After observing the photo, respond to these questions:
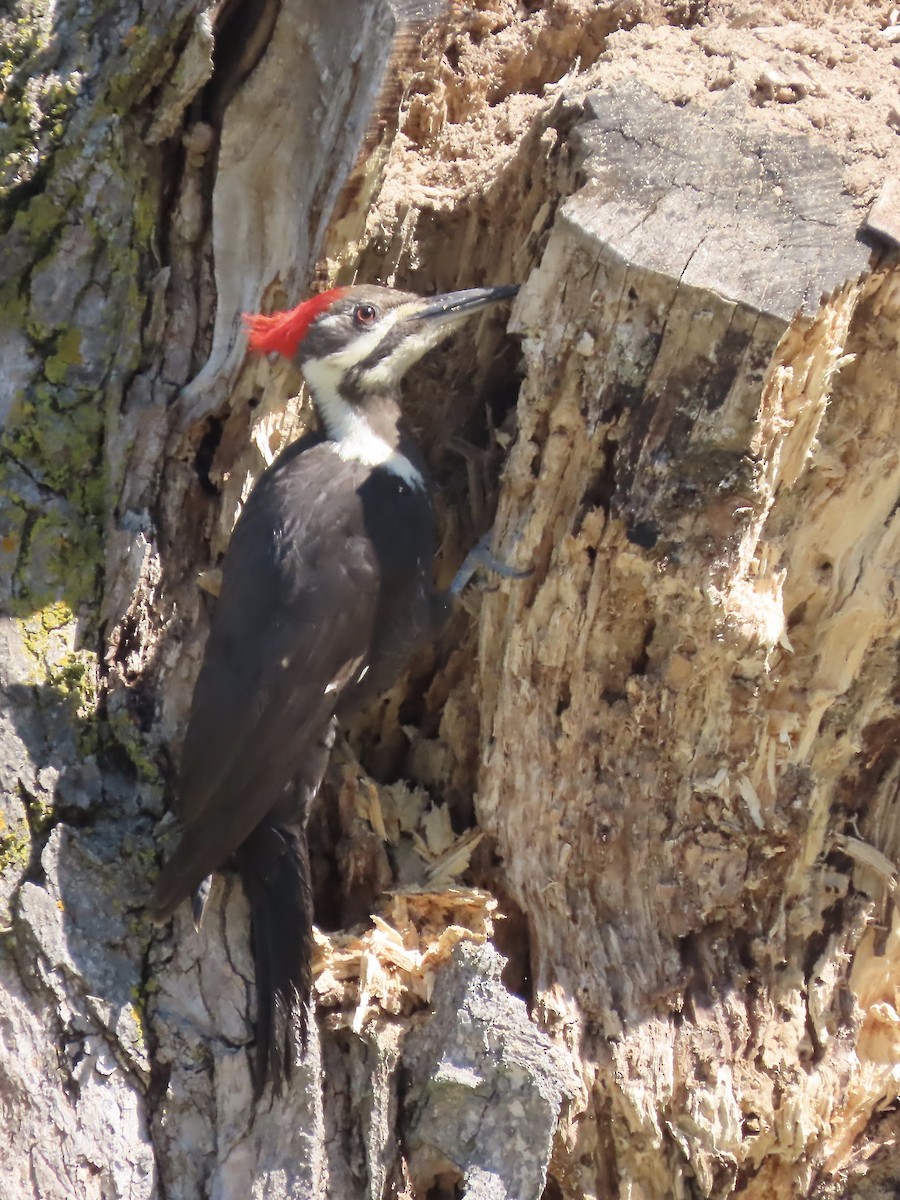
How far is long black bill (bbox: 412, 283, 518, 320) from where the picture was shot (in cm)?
308

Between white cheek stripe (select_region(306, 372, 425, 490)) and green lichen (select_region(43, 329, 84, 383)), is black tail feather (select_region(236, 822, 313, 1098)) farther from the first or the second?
green lichen (select_region(43, 329, 84, 383))

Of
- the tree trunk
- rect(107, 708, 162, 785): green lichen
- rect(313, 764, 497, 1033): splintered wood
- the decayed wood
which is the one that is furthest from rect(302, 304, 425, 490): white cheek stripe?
rect(107, 708, 162, 785): green lichen

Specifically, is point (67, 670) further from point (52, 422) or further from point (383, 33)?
point (383, 33)

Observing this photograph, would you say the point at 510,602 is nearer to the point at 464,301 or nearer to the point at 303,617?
the point at 303,617

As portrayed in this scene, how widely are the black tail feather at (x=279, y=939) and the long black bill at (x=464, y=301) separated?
1410mm

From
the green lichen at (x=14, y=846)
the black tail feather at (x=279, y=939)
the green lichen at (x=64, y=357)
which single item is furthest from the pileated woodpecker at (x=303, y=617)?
the green lichen at (x=64, y=357)

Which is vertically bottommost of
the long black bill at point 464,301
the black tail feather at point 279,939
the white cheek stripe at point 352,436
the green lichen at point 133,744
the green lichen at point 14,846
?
the black tail feather at point 279,939

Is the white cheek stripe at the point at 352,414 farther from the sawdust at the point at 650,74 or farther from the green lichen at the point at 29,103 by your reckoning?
the green lichen at the point at 29,103

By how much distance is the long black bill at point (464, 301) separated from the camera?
308 cm

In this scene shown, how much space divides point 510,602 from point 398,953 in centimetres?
88

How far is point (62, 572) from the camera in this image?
117 inches

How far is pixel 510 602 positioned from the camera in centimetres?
300

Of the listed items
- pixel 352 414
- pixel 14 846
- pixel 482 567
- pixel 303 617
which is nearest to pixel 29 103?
pixel 352 414

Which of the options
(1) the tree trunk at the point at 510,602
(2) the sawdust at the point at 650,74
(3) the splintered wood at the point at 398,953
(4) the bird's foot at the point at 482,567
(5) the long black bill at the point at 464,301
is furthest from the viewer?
(5) the long black bill at the point at 464,301
